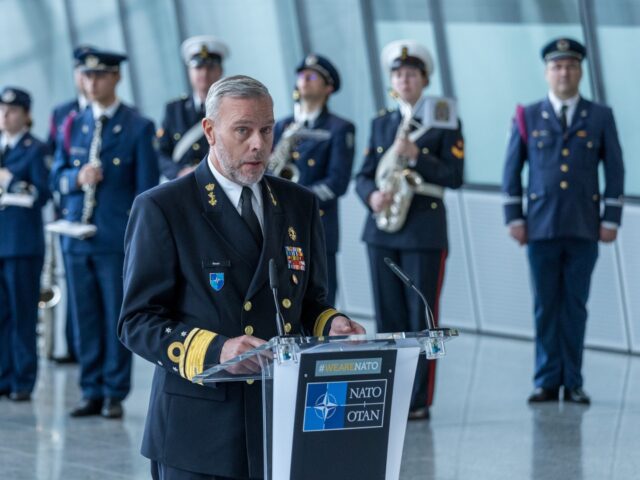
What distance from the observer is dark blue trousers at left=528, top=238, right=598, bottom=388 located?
642 cm

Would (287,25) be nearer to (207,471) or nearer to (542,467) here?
(542,467)

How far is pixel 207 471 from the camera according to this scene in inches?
107

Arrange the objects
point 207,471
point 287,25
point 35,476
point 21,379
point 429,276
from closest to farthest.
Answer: point 207,471 < point 35,476 < point 429,276 < point 21,379 < point 287,25

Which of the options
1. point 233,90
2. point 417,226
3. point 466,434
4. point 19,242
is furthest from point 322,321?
point 19,242

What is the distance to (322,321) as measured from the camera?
2912 mm

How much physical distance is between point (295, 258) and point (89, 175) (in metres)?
3.40

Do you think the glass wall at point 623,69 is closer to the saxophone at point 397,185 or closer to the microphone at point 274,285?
the saxophone at point 397,185

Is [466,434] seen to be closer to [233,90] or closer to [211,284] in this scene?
[211,284]

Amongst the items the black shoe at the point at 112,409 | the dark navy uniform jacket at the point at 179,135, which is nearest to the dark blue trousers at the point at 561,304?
the dark navy uniform jacket at the point at 179,135

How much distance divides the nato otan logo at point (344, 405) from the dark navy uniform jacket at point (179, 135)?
13.0ft

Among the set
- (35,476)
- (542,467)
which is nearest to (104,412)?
(35,476)

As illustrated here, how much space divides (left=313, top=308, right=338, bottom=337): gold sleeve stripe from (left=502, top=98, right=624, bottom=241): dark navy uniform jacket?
3581mm

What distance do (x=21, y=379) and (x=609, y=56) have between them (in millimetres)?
4214

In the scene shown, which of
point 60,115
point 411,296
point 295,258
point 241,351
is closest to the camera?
point 241,351
